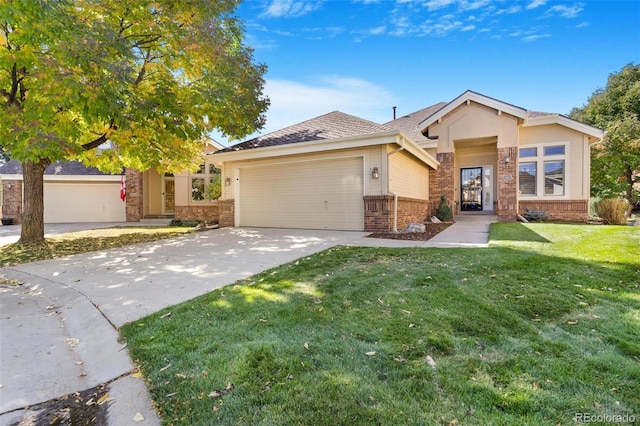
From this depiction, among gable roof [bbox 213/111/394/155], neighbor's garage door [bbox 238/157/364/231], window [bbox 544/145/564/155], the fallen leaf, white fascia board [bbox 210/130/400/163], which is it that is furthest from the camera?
window [bbox 544/145/564/155]

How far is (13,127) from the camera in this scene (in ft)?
21.7

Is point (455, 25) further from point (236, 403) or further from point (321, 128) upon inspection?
point (236, 403)

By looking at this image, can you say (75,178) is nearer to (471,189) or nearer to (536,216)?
(471,189)

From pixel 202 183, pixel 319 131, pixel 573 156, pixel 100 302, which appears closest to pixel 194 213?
pixel 202 183

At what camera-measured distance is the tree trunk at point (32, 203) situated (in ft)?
29.3

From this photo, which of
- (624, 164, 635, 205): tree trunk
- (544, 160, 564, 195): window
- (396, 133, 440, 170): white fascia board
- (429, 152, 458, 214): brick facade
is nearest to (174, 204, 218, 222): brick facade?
(396, 133, 440, 170): white fascia board

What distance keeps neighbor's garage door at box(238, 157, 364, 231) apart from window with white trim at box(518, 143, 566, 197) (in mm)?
8845

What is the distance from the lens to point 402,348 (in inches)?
98.0

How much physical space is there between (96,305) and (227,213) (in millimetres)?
8780

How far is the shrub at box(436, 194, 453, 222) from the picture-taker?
13430 millimetres

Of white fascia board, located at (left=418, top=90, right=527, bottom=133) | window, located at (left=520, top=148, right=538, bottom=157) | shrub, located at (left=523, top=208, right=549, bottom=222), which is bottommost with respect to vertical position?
shrub, located at (left=523, top=208, right=549, bottom=222)

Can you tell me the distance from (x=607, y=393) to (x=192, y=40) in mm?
9715

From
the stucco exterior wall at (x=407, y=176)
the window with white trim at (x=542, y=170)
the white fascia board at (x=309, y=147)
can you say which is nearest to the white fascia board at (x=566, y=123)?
the window with white trim at (x=542, y=170)

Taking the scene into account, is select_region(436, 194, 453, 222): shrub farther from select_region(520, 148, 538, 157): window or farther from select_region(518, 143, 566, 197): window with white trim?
select_region(520, 148, 538, 157): window
